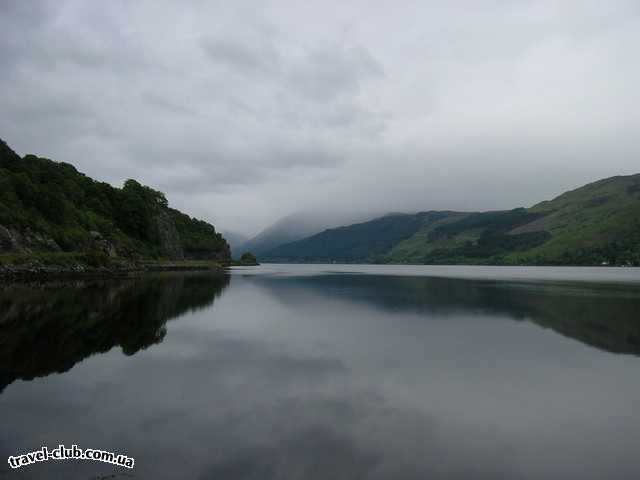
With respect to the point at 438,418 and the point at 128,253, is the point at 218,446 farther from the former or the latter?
the point at 128,253

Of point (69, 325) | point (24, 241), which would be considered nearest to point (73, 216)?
point (24, 241)

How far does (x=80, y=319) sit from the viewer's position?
28.7m

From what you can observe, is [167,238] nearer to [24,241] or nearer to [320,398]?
[24,241]

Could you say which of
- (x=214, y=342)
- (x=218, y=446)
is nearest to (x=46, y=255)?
(x=214, y=342)

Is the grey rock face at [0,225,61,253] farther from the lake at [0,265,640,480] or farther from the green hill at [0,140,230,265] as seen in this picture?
the lake at [0,265,640,480]

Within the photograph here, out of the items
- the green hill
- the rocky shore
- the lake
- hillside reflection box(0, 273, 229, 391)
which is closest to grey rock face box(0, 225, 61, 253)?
the green hill

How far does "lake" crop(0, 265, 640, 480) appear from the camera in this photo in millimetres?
10008

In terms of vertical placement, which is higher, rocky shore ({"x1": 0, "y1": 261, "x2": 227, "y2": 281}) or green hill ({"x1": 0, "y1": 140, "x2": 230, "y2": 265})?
green hill ({"x1": 0, "y1": 140, "x2": 230, "y2": 265})

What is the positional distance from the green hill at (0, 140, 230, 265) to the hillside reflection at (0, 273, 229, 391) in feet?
116

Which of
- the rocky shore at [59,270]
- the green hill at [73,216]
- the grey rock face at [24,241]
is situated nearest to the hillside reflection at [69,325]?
the rocky shore at [59,270]

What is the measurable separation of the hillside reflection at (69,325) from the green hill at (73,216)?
3535 cm

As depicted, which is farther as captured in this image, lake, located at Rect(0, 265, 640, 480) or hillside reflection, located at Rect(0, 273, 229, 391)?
hillside reflection, located at Rect(0, 273, 229, 391)

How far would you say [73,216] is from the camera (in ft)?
332

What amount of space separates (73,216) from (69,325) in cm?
8691
